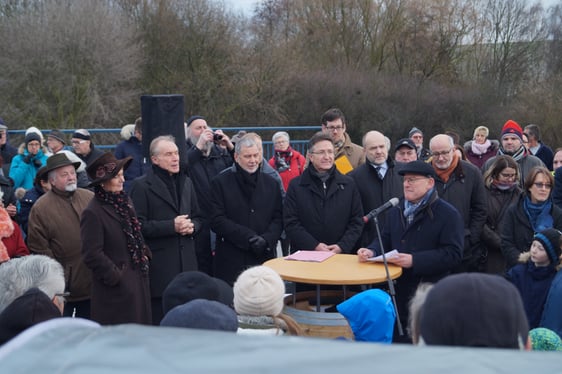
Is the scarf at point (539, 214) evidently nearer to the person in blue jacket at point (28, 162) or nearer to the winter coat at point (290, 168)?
the winter coat at point (290, 168)

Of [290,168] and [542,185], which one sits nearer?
[542,185]

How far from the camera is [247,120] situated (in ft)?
69.6

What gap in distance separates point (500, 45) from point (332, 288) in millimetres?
23684

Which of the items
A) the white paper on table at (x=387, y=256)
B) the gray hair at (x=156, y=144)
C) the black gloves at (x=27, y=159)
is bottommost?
the white paper on table at (x=387, y=256)

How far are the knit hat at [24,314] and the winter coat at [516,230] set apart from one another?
4.00 meters

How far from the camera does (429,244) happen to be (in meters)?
4.87

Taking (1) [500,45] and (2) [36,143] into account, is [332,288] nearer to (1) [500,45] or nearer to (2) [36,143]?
(2) [36,143]

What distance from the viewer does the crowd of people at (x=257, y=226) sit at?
4020 mm

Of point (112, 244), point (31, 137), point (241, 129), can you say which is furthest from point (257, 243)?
point (241, 129)

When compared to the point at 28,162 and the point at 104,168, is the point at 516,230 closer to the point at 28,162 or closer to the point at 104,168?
the point at 104,168

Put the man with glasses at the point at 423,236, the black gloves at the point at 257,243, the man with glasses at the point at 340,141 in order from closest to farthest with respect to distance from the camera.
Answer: the man with glasses at the point at 423,236, the black gloves at the point at 257,243, the man with glasses at the point at 340,141

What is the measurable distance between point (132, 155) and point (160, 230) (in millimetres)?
3318

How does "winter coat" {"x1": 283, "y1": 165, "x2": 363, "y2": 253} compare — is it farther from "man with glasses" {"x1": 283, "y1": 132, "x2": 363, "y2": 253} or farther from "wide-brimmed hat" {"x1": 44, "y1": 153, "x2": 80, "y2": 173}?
"wide-brimmed hat" {"x1": 44, "y1": 153, "x2": 80, "y2": 173}

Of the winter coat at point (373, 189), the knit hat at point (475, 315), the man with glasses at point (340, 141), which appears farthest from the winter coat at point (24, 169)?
the knit hat at point (475, 315)
